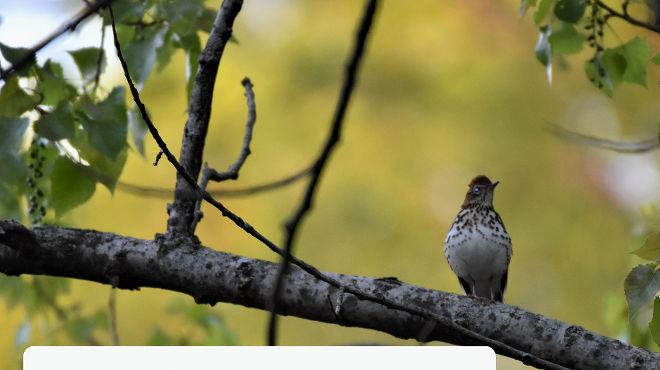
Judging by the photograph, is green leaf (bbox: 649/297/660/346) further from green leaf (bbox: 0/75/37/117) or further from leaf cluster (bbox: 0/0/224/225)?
green leaf (bbox: 0/75/37/117)

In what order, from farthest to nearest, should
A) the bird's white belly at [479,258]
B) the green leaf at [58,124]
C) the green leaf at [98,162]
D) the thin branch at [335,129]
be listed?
1. the bird's white belly at [479,258]
2. the green leaf at [98,162]
3. the green leaf at [58,124]
4. the thin branch at [335,129]

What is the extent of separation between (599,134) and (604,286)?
37.8 inches

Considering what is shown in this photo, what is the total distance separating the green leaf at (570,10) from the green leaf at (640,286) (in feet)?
1.62

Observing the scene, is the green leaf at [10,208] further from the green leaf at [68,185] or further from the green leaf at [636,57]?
the green leaf at [636,57]

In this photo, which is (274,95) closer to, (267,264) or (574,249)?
(574,249)

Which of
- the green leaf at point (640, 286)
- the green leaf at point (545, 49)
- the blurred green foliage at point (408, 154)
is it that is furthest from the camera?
the blurred green foliage at point (408, 154)

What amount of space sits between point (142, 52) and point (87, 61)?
0.42 ft

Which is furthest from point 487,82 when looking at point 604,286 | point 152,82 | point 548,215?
point 152,82

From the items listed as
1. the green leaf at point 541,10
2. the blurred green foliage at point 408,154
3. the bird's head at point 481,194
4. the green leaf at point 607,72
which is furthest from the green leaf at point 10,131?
the blurred green foliage at point 408,154

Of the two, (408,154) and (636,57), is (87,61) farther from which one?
(408,154)

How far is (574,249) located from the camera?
3.61 metres

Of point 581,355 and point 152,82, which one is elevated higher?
point 152,82

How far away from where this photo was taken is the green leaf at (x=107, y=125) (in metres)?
1.04

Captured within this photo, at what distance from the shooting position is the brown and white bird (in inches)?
69.4
